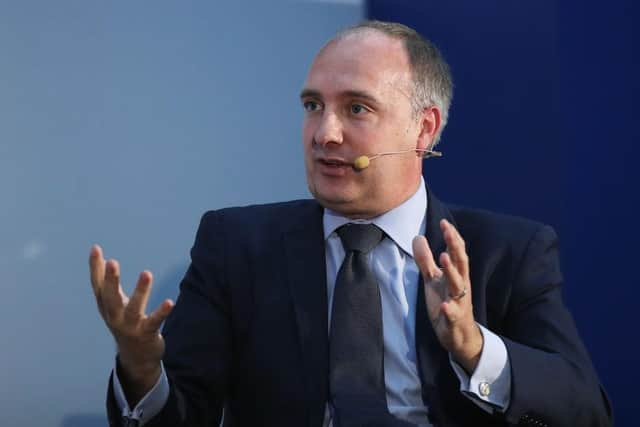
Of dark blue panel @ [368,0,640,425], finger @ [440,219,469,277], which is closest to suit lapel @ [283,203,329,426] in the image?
finger @ [440,219,469,277]

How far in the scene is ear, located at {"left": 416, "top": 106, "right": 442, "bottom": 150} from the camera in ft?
6.13

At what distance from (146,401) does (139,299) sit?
0.76 feet

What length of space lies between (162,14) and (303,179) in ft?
2.07

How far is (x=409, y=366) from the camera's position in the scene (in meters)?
1.65

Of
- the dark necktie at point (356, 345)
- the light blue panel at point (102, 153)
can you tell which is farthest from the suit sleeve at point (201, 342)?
the light blue panel at point (102, 153)

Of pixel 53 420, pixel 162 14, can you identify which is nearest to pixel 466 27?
pixel 162 14

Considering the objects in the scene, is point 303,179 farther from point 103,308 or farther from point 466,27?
point 103,308

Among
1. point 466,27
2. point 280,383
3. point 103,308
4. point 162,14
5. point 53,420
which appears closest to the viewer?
point 103,308

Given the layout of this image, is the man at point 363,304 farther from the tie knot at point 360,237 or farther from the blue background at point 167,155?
the blue background at point 167,155

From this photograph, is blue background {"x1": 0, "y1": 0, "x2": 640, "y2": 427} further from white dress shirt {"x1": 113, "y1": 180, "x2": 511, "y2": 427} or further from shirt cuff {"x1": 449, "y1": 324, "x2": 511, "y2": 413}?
shirt cuff {"x1": 449, "y1": 324, "x2": 511, "y2": 413}

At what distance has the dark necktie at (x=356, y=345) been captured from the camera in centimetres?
157

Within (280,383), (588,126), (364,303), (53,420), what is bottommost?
(53,420)

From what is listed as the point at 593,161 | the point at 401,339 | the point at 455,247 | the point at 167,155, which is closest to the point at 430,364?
the point at 401,339

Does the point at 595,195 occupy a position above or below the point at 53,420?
above
